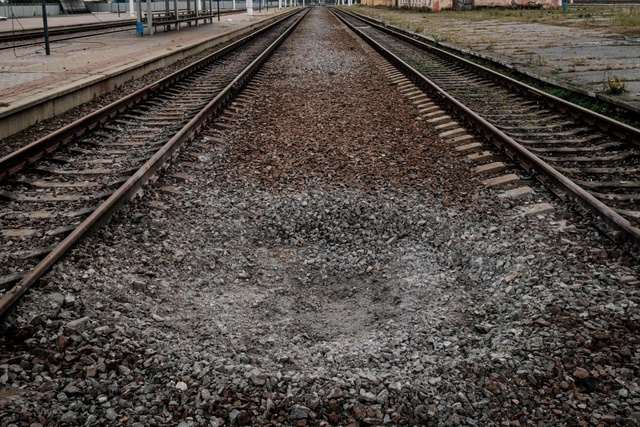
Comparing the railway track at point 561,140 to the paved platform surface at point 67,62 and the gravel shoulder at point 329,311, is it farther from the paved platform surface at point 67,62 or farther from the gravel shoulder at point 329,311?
the paved platform surface at point 67,62

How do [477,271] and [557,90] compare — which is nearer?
[477,271]

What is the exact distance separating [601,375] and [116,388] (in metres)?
2.51

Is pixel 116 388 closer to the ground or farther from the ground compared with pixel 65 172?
closer to the ground

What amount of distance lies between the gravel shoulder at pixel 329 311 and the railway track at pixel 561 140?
0.42 metres

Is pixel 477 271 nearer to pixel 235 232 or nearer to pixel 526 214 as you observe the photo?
pixel 526 214

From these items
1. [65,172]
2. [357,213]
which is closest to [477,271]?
[357,213]

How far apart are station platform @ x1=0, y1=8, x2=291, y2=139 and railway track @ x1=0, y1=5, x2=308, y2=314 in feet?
3.23

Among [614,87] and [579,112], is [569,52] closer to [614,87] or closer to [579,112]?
[614,87]

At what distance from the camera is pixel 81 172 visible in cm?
640

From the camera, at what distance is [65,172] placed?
6.37 meters

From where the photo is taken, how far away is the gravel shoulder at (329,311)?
3.05 m

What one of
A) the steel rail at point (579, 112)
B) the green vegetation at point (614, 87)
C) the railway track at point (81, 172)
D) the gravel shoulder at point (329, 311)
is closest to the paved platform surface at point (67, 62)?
the railway track at point (81, 172)

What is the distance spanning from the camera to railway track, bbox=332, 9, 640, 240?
5.45m

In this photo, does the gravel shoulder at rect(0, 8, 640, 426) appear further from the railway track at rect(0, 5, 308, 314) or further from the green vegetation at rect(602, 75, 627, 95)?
the green vegetation at rect(602, 75, 627, 95)
